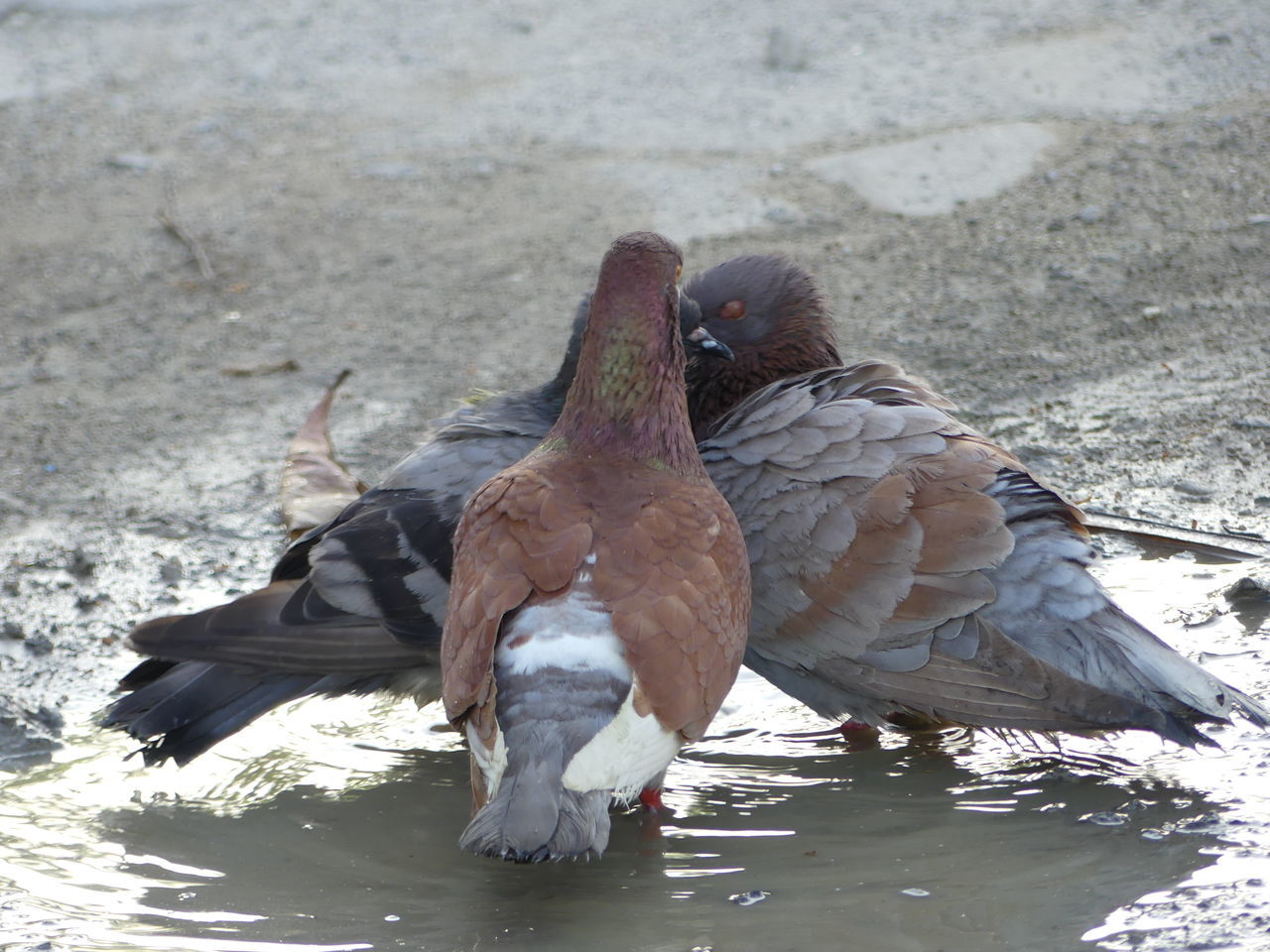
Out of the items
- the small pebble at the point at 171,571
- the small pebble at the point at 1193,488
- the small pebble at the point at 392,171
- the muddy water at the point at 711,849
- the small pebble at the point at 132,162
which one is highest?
the small pebble at the point at 132,162

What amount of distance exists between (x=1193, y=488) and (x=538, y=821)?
2.86 m

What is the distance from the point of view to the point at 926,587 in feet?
11.4

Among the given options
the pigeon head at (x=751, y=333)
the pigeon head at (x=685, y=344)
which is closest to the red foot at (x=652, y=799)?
the pigeon head at (x=685, y=344)

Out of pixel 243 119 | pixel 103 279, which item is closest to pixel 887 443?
pixel 103 279

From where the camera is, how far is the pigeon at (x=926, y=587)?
326cm

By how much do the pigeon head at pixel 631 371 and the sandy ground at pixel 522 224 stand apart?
1.77 metres

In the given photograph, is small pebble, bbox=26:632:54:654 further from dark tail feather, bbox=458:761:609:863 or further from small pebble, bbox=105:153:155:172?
small pebble, bbox=105:153:155:172

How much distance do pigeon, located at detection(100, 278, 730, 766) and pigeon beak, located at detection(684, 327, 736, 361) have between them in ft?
2.45

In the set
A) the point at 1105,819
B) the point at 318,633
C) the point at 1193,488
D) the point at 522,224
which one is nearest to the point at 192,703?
the point at 318,633

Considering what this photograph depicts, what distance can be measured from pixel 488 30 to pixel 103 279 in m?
3.52

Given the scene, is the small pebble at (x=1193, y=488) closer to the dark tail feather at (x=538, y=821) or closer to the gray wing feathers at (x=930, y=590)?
the gray wing feathers at (x=930, y=590)

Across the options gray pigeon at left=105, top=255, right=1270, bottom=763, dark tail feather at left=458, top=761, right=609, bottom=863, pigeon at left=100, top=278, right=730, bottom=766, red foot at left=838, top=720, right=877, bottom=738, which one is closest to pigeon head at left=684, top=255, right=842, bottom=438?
gray pigeon at left=105, top=255, right=1270, bottom=763

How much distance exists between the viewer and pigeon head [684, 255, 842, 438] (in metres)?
4.58

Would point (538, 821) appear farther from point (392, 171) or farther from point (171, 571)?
point (392, 171)
